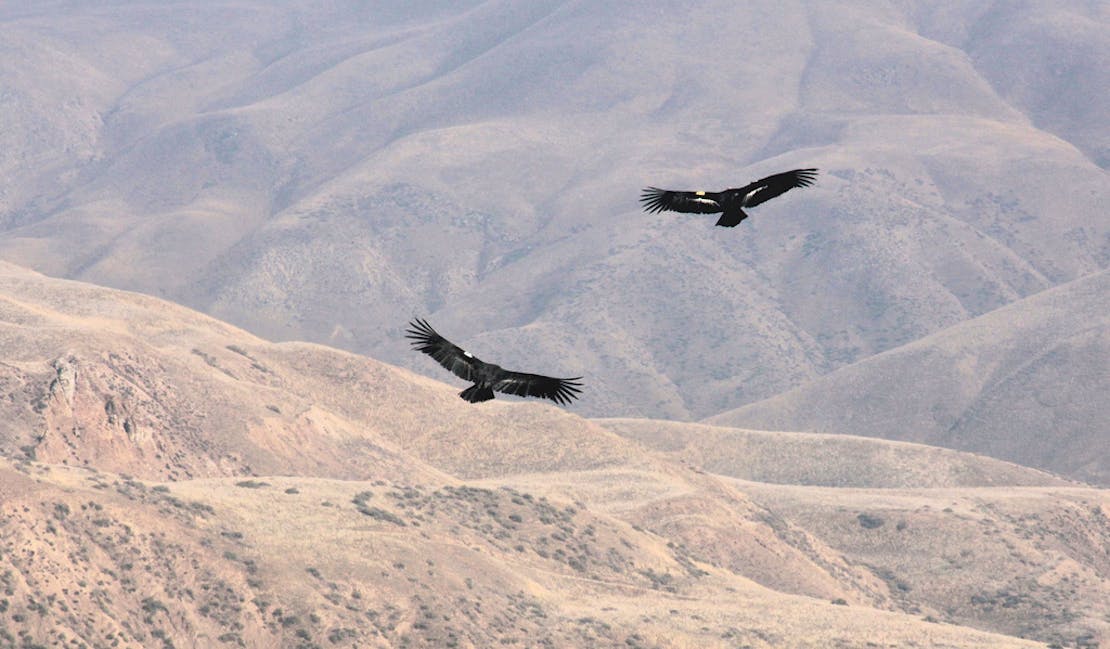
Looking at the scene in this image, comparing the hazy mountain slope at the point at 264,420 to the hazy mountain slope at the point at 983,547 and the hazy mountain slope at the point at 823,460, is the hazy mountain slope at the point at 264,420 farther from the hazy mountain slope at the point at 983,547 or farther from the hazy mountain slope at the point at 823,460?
the hazy mountain slope at the point at 823,460

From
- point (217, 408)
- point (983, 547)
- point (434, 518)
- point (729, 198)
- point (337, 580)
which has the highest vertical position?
point (729, 198)

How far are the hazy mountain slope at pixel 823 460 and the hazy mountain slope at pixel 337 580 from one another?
5306 cm

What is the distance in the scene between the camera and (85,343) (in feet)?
346

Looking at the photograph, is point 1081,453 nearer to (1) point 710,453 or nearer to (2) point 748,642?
(1) point 710,453

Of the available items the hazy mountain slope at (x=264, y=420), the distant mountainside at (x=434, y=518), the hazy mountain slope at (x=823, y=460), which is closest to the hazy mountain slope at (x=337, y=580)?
the distant mountainside at (x=434, y=518)

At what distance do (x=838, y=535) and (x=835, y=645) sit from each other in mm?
41102

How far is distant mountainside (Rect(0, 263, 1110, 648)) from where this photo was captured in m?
66.4

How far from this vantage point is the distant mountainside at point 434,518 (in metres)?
66.4

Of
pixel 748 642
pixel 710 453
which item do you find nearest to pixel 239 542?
pixel 748 642

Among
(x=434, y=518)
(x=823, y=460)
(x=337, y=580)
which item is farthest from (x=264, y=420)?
(x=823, y=460)

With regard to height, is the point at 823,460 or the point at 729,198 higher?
the point at 729,198

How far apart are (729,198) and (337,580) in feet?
129

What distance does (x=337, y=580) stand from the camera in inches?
2719

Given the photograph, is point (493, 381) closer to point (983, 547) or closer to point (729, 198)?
point (729, 198)
